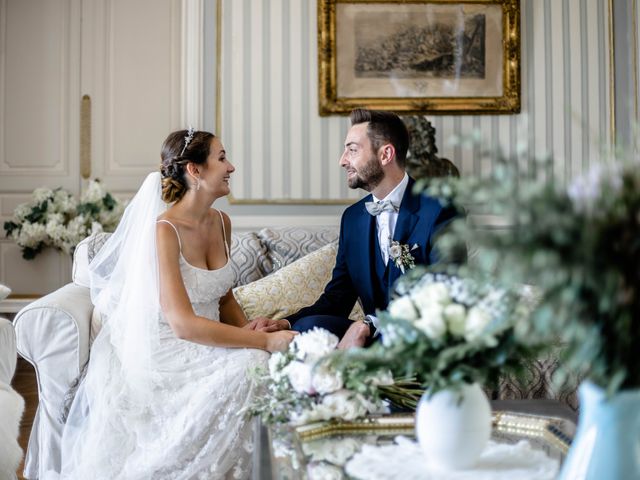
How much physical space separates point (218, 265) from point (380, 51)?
2.30 meters

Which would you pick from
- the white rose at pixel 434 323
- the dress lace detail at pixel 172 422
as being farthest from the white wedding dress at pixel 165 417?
the white rose at pixel 434 323

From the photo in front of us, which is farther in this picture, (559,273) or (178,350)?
(178,350)

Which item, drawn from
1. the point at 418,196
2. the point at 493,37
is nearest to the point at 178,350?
the point at 418,196

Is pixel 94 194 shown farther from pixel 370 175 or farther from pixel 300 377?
pixel 300 377

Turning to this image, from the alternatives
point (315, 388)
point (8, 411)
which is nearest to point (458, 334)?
point (315, 388)

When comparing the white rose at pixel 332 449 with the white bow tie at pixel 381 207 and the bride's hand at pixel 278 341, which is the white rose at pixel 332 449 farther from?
the white bow tie at pixel 381 207

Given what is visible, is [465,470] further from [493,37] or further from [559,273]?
[493,37]

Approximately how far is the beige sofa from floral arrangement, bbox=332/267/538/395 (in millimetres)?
1751

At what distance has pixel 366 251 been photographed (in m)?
3.12

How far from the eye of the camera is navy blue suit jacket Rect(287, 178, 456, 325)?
304cm

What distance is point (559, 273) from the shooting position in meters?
0.99

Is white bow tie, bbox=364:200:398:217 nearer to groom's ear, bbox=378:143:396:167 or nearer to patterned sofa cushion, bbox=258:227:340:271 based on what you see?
groom's ear, bbox=378:143:396:167

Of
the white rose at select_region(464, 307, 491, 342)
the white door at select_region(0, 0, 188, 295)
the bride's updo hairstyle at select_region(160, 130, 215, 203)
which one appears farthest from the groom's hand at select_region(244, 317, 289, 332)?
the white door at select_region(0, 0, 188, 295)

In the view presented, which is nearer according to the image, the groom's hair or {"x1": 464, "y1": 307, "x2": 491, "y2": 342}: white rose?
{"x1": 464, "y1": 307, "x2": 491, "y2": 342}: white rose
